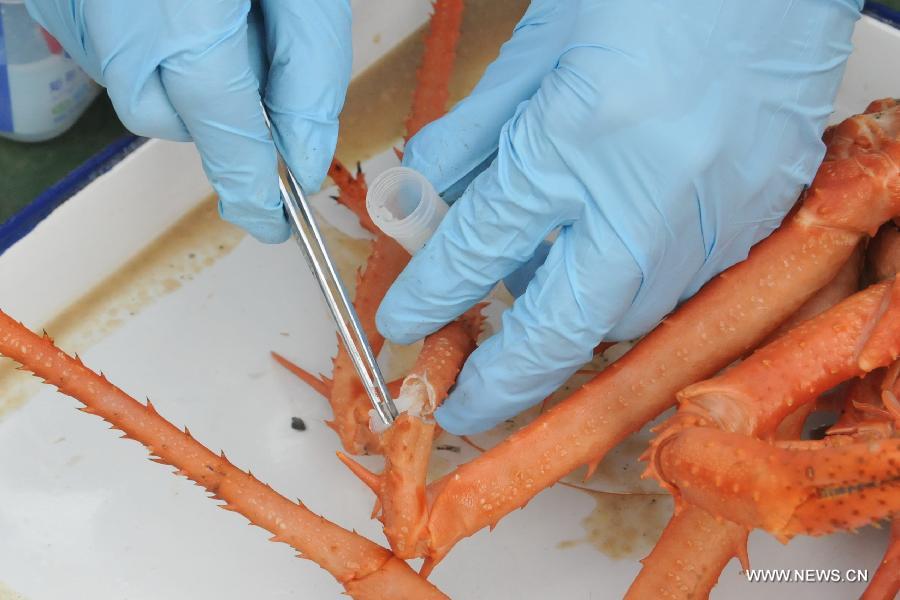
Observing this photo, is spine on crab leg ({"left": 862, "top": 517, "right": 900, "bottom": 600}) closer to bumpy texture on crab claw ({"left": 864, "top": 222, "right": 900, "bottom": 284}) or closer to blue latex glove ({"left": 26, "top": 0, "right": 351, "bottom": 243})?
bumpy texture on crab claw ({"left": 864, "top": 222, "right": 900, "bottom": 284})

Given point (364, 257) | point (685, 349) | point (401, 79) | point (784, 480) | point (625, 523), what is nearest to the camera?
point (784, 480)

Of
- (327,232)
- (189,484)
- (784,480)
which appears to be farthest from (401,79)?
(784,480)

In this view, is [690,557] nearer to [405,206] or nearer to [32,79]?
[405,206]

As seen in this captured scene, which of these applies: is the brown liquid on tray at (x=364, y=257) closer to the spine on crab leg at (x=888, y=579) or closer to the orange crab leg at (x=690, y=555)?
the orange crab leg at (x=690, y=555)

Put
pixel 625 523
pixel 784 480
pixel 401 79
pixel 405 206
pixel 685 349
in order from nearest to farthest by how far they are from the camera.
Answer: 1. pixel 784 480
2. pixel 685 349
3. pixel 405 206
4. pixel 625 523
5. pixel 401 79

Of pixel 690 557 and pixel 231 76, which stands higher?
pixel 231 76

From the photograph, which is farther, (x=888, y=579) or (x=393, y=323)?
(x=393, y=323)
